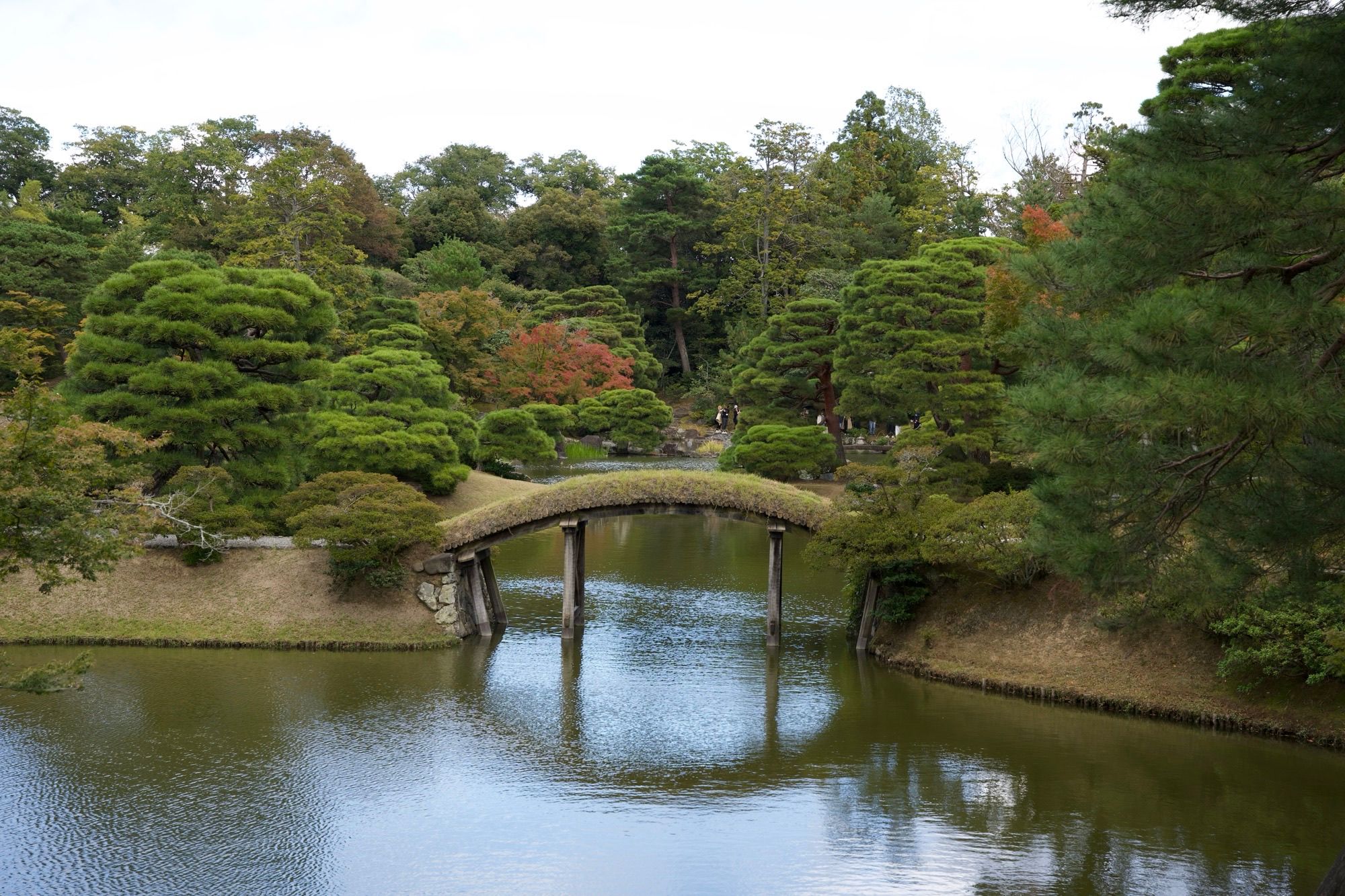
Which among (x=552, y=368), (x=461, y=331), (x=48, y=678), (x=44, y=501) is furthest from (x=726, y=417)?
(x=48, y=678)

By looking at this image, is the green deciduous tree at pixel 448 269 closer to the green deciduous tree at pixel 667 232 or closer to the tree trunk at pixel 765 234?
the green deciduous tree at pixel 667 232

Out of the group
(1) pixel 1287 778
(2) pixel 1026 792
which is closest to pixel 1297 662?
(1) pixel 1287 778

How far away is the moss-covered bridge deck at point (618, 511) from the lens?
20531 mm

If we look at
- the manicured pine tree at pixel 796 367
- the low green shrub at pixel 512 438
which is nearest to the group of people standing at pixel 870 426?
the manicured pine tree at pixel 796 367

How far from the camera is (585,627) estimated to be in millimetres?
22406

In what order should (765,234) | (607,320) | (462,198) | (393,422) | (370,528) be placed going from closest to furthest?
(370,528) → (393,422) → (765,234) → (607,320) → (462,198)

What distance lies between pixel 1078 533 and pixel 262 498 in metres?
17.9

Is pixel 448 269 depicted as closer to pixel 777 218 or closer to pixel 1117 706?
pixel 777 218

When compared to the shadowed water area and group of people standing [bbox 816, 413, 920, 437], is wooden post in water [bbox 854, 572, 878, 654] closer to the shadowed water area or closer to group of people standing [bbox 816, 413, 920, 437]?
the shadowed water area

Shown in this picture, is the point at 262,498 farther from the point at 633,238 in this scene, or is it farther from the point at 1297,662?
the point at 633,238

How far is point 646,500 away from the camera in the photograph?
2070cm

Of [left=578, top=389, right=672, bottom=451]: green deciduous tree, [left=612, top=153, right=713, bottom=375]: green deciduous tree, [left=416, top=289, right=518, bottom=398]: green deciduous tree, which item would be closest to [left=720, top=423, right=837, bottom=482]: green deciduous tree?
[left=578, top=389, right=672, bottom=451]: green deciduous tree

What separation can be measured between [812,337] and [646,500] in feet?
64.9

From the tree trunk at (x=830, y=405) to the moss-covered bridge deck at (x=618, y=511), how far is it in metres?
18.4
